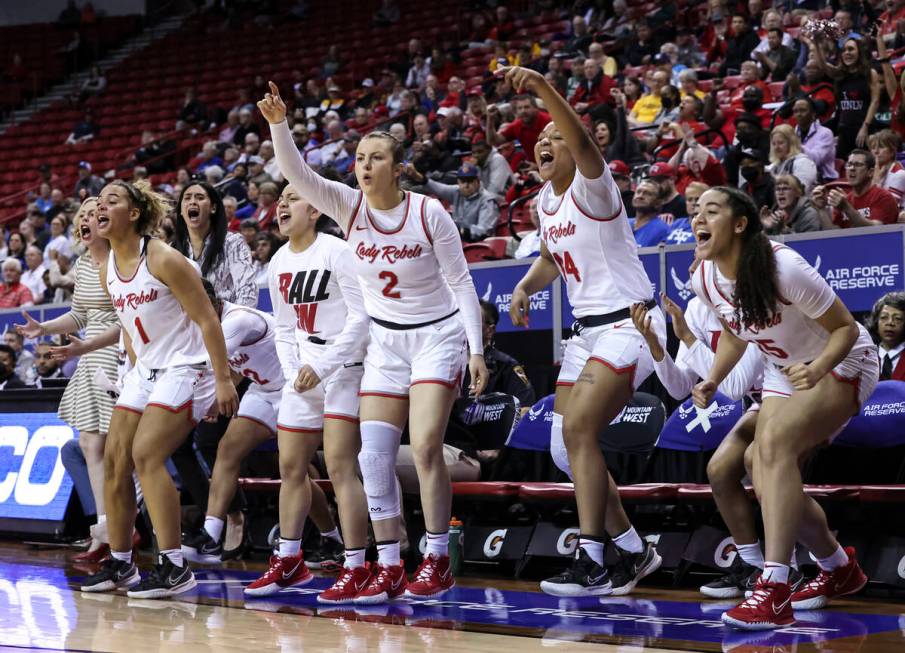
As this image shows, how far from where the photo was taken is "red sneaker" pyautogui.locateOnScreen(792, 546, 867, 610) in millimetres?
5254

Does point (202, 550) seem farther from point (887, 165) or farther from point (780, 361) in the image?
point (887, 165)

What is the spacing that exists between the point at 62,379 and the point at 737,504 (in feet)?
19.5

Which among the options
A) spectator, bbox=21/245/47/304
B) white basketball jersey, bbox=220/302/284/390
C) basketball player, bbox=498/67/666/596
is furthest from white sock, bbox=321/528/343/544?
spectator, bbox=21/245/47/304

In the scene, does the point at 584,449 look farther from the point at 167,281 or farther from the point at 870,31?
the point at 870,31

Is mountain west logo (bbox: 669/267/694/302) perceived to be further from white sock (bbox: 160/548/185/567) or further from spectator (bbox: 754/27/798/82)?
spectator (bbox: 754/27/798/82)

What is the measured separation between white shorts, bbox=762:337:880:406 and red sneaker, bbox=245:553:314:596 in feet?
7.92

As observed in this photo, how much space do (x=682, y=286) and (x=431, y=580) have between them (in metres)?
3.14

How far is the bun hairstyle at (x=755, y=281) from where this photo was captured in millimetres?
4801

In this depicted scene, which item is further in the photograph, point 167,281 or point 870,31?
point 870,31

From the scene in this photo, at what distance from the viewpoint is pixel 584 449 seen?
5.59m

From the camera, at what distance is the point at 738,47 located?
14031 millimetres

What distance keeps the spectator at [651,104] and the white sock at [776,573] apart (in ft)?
29.9

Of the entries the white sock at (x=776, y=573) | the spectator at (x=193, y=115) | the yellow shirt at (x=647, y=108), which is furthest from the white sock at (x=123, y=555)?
the spectator at (x=193, y=115)

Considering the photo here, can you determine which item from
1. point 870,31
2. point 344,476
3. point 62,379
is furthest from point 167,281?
point 870,31
